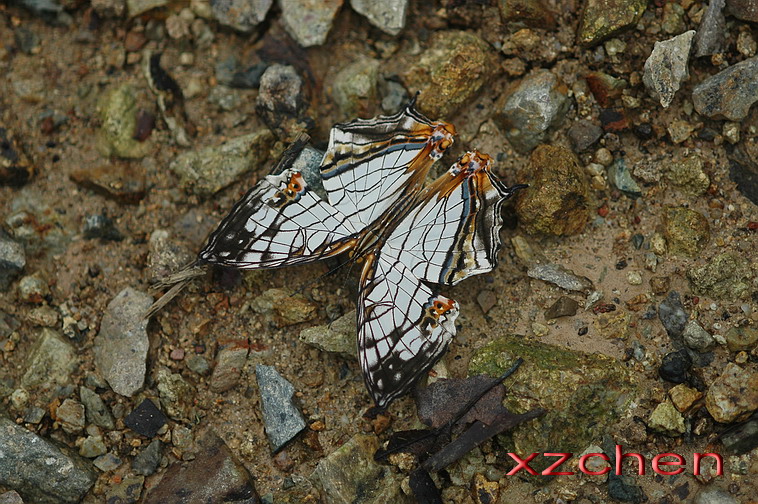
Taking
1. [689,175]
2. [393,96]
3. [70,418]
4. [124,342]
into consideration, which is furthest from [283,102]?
[689,175]

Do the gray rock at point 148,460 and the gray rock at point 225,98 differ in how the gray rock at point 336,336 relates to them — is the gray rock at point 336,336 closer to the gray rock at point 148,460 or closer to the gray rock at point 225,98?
the gray rock at point 148,460

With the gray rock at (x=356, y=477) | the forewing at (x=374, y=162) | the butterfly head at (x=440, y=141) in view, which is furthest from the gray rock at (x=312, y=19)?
the gray rock at (x=356, y=477)

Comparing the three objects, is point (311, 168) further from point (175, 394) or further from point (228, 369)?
point (175, 394)

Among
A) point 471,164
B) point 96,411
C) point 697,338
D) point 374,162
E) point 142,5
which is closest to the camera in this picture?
point 697,338

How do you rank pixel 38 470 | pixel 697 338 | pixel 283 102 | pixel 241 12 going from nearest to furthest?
pixel 697 338, pixel 38 470, pixel 283 102, pixel 241 12

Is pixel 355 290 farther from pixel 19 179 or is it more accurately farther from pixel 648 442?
pixel 19 179

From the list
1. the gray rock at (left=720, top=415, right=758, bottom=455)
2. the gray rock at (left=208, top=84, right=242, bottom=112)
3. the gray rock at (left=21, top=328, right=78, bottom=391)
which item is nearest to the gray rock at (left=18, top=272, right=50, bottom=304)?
the gray rock at (left=21, top=328, right=78, bottom=391)

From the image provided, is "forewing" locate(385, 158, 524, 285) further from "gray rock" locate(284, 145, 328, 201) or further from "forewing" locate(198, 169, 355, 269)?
"gray rock" locate(284, 145, 328, 201)

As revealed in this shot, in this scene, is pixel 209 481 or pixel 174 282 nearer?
pixel 209 481
